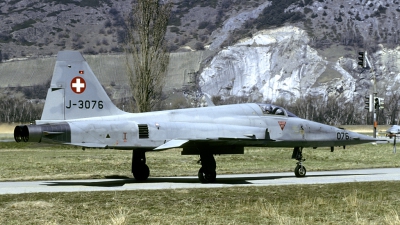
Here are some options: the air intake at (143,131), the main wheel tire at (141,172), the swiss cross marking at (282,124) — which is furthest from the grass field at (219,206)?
the main wheel tire at (141,172)

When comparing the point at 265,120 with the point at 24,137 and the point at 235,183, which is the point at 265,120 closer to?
the point at 235,183

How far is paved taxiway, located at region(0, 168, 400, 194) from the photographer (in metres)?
21.4

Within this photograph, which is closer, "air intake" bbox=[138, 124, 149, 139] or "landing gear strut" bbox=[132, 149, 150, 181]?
"air intake" bbox=[138, 124, 149, 139]

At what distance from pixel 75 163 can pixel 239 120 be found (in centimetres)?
1152

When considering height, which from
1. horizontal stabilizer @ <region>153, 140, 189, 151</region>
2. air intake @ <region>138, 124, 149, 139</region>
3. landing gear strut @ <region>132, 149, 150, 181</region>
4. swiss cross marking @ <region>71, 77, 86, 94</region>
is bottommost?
landing gear strut @ <region>132, 149, 150, 181</region>

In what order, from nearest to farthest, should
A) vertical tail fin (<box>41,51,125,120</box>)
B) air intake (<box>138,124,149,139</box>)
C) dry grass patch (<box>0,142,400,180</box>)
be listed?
vertical tail fin (<box>41,51,125,120</box>), air intake (<box>138,124,149,139</box>), dry grass patch (<box>0,142,400,180</box>)

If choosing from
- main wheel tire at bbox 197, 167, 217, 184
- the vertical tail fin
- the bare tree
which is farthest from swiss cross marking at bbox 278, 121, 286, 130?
the bare tree

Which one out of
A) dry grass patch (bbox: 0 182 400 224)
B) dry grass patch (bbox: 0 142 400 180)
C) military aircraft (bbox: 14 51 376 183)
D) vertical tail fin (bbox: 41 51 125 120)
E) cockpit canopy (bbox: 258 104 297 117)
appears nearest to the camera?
dry grass patch (bbox: 0 182 400 224)

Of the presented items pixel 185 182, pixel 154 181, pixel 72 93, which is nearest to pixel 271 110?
pixel 185 182

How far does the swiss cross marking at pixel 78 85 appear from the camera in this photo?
2259 centimetres

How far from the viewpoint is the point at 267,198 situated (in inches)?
737

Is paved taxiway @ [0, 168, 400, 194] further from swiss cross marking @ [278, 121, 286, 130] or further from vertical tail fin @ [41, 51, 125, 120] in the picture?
vertical tail fin @ [41, 51, 125, 120]

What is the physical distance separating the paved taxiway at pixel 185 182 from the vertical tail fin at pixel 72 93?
7.62 ft

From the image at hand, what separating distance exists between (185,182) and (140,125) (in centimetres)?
296
